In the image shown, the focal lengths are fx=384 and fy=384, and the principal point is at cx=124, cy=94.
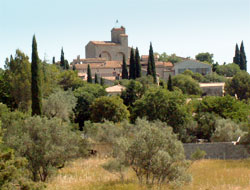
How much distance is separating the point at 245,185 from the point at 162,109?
1563 cm

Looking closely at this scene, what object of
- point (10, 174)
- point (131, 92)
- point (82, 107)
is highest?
point (131, 92)

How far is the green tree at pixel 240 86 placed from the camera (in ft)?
198

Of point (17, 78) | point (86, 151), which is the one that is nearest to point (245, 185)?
point (86, 151)

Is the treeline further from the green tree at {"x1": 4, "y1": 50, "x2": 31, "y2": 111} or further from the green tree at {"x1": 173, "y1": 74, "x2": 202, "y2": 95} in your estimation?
the green tree at {"x1": 173, "y1": 74, "x2": 202, "y2": 95}

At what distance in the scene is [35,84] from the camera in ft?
96.8

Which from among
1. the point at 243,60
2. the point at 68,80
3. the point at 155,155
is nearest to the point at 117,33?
the point at 243,60

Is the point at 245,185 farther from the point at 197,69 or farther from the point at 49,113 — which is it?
the point at 197,69

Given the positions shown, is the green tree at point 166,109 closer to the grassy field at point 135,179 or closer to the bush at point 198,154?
the bush at point 198,154

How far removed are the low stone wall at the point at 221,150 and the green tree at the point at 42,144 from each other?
9.68m

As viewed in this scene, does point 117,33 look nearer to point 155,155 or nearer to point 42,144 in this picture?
point 42,144

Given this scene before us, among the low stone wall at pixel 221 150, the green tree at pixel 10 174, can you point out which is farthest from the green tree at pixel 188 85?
the green tree at pixel 10 174

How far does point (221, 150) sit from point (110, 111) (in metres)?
12.7

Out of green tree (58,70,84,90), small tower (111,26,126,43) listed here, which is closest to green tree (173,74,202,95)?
green tree (58,70,84,90)

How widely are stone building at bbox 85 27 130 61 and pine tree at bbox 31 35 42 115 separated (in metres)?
66.0
